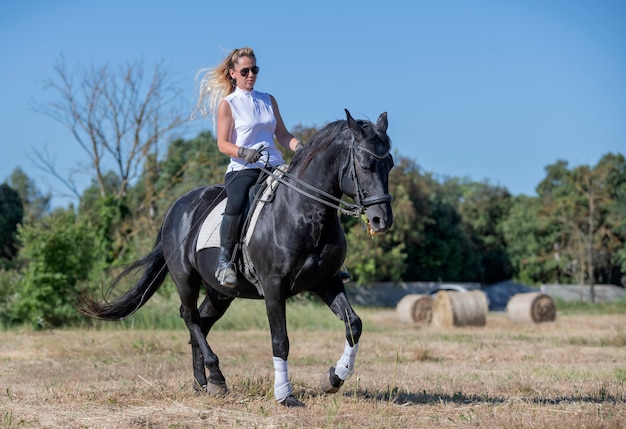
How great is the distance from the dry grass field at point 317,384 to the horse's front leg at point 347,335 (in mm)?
191

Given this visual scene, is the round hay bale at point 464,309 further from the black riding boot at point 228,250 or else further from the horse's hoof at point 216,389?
the black riding boot at point 228,250

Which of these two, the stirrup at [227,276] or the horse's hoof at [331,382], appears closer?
the horse's hoof at [331,382]

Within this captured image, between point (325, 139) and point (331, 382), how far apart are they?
7.51ft

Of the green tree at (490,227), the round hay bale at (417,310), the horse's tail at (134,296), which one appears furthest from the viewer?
the green tree at (490,227)

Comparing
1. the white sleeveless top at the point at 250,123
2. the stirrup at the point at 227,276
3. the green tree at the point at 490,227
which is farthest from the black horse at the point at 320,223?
the green tree at the point at 490,227

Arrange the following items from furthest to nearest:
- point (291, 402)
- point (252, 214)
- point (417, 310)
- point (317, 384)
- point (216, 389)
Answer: point (417, 310) < point (317, 384) < point (216, 389) < point (252, 214) < point (291, 402)

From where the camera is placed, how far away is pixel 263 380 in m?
8.27

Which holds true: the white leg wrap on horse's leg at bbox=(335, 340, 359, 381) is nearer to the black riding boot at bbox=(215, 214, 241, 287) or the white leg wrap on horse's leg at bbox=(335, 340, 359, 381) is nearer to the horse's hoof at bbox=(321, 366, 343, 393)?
the horse's hoof at bbox=(321, 366, 343, 393)

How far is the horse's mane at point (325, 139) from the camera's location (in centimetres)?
640

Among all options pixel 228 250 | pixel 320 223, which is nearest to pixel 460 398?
pixel 320 223

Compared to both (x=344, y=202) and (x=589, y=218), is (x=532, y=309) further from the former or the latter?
(x=589, y=218)

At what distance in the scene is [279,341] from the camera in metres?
6.79

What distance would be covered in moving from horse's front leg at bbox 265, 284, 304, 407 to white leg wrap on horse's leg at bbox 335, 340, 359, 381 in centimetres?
47

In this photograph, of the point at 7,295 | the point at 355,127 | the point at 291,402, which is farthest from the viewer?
the point at 7,295
